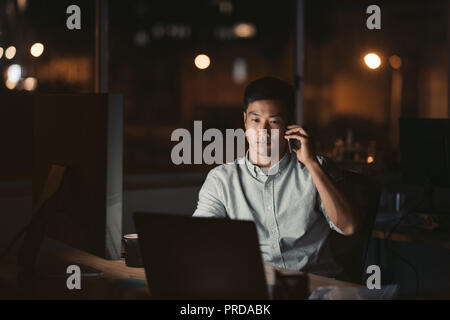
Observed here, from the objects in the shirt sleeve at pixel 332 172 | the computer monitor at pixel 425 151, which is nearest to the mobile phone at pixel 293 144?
A: the shirt sleeve at pixel 332 172

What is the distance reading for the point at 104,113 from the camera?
1.51 m

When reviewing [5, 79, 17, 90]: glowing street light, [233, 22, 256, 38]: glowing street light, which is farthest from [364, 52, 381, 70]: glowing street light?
[233, 22, 256, 38]: glowing street light

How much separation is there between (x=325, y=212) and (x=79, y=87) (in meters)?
2.06

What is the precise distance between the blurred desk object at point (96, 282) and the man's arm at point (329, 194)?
0.93ft

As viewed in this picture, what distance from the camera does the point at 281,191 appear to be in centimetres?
207

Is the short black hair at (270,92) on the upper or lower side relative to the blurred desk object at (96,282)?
upper

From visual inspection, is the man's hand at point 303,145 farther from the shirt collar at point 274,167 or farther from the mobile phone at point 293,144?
the shirt collar at point 274,167

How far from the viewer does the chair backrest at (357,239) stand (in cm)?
204

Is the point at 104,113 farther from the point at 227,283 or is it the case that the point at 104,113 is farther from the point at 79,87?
the point at 79,87

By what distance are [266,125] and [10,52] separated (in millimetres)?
1840

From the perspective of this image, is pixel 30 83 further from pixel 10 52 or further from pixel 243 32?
pixel 243 32
